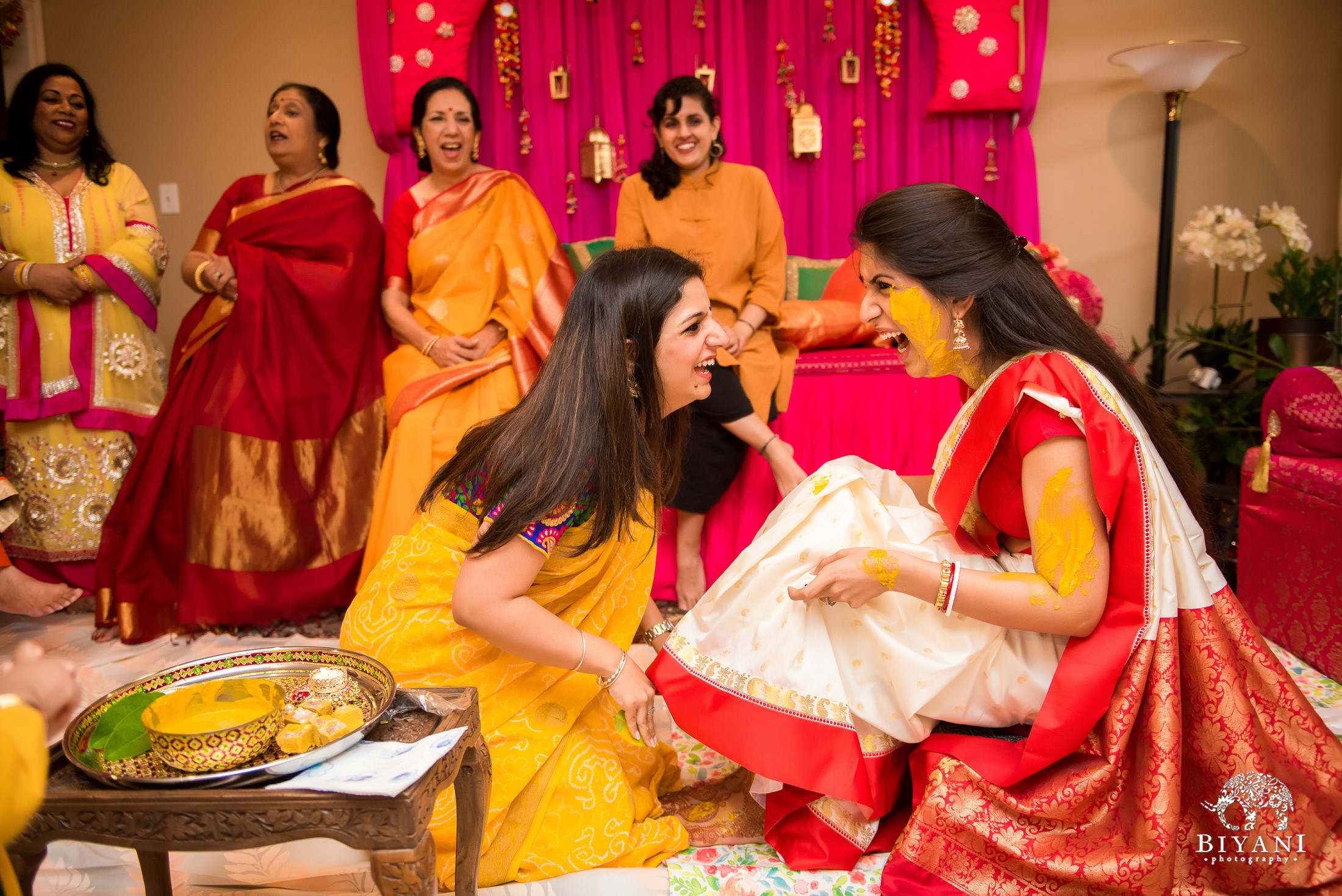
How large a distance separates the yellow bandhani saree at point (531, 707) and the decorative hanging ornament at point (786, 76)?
106 inches

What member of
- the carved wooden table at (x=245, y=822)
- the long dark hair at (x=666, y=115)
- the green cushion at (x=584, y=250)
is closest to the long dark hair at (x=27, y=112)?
the green cushion at (x=584, y=250)

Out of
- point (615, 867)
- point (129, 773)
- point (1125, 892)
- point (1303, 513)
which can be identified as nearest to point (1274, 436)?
point (1303, 513)

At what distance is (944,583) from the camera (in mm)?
1255

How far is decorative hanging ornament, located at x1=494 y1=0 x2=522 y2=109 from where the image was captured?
3617 millimetres

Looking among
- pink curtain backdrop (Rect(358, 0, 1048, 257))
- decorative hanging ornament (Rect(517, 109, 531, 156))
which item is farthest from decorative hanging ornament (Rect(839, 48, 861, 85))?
decorative hanging ornament (Rect(517, 109, 531, 156))

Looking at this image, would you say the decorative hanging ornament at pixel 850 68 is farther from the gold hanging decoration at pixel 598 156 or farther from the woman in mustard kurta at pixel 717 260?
the gold hanging decoration at pixel 598 156

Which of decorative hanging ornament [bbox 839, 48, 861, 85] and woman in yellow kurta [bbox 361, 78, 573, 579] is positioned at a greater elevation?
decorative hanging ornament [bbox 839, 48, 861, 85]

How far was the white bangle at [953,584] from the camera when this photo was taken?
1248 mm

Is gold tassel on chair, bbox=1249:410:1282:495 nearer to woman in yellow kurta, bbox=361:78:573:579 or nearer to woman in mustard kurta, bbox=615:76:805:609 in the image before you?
woman in mustard kurta, bbox=615:76:805:609

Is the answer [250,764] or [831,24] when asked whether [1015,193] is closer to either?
[831,24]

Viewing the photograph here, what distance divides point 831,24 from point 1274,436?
93.4 inches

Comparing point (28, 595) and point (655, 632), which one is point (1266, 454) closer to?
point (655, 632)

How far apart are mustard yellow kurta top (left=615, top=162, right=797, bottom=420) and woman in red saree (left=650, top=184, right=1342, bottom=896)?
1.49 m

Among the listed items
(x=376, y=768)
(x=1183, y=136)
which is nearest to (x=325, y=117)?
(x=376, y=768)
